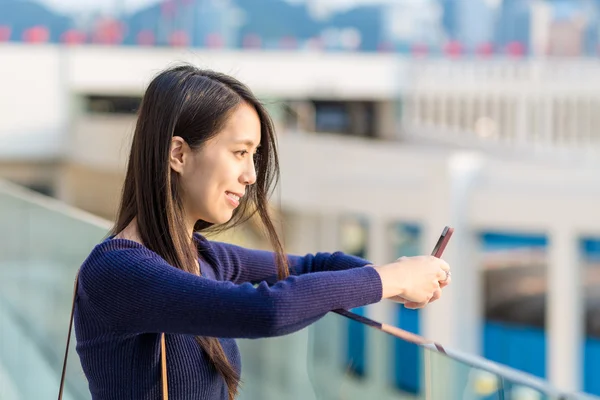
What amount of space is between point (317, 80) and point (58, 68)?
23.2 feet

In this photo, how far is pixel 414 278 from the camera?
1.82m

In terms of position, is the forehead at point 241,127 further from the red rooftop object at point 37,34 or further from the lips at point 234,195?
the red rooftop object at point 37,34

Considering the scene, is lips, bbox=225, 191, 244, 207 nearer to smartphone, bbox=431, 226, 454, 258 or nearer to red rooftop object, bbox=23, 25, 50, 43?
smartphone, bbox=431, 226, 454, 258

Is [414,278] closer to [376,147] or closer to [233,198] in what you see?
[233,198]

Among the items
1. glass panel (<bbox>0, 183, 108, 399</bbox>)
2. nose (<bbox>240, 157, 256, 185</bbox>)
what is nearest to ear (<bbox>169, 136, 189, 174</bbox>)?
nose (<bbox>240, 157, 256, 185</bbox>)

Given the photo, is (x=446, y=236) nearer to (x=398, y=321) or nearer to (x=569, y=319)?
(x=569, y=319)

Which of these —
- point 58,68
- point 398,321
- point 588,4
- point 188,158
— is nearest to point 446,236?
point 188,158

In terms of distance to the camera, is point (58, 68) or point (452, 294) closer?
point (452, 294)

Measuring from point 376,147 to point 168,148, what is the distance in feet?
46.7

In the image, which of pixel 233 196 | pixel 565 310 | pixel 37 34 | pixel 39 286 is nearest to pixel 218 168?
pixel 233 196

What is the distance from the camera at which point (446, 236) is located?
6.34 ft

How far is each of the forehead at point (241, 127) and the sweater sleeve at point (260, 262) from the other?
0.33 meters

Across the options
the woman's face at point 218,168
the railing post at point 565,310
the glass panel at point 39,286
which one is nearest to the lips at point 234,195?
the woman's face at point 218,168

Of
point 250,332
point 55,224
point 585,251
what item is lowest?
point 585,251
